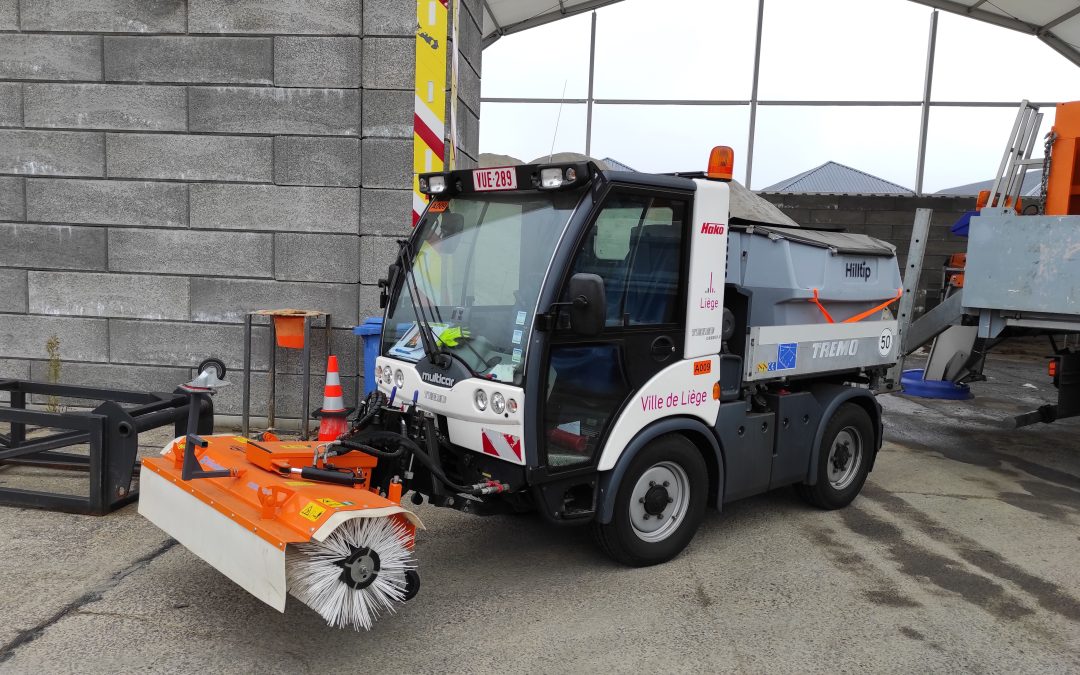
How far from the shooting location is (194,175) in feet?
22.2

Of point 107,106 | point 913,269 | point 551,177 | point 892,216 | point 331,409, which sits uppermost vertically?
point 892,216

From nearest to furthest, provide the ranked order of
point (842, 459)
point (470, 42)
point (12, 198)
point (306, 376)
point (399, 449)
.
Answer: point (399, 449)
point (842, 459)
point (306, 376)
point (12, 198)
point (470, 42)

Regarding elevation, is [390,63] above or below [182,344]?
above

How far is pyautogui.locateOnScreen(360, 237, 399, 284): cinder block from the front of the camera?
6.72m

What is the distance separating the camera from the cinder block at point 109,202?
6.81 meters

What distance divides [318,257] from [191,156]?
1391mm

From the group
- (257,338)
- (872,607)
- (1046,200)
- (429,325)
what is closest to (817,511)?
(872,607)

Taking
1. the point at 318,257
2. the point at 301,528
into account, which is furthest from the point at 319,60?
the point at 301,528

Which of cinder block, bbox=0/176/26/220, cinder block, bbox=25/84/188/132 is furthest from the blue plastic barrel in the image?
cinder block, bbox=0/176/26/220

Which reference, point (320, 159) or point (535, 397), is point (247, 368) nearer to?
point (320, 159)

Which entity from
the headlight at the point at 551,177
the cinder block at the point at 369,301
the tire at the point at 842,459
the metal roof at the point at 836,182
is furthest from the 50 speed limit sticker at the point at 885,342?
the metal roof at the point at 836,182

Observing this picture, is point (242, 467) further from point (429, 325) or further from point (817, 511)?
point (817, 511)

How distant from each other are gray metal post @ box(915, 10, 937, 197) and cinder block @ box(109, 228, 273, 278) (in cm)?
1271

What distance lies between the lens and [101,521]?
181 inches
